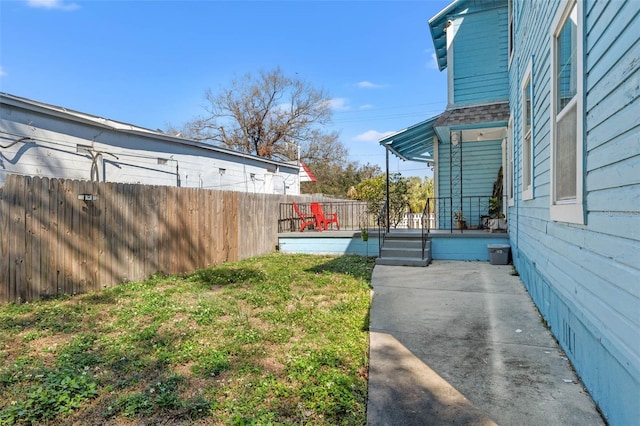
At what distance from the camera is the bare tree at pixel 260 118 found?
2519 centimetres

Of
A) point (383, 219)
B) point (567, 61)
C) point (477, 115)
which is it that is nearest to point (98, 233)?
point (567, 61)

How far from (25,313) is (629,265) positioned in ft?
17.9

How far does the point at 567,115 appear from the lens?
2766 millimetres

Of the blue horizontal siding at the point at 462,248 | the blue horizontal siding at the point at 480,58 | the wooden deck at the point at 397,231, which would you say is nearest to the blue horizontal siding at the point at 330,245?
the wooden deck at the point at 397,231

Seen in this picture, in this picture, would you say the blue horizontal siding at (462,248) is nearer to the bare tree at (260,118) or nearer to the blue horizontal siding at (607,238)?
the blue horizontal siding at (607,238)

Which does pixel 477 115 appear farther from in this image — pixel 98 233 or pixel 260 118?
pixel 260 118

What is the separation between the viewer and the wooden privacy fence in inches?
167

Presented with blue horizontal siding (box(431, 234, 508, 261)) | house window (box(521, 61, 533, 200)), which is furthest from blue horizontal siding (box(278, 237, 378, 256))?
house window (box(521, 61, 533, 200))

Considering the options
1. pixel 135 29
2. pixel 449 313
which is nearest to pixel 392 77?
pixel 135 29

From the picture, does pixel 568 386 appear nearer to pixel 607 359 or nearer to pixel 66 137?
pixel 607 359

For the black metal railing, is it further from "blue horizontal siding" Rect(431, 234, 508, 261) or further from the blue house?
the blue house

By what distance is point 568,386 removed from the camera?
2363 mm

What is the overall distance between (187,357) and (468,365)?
7.71 feet

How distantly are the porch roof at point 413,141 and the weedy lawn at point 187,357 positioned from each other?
4915mm
